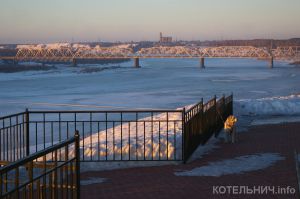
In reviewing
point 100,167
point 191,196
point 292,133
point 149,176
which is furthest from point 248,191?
point 292,133

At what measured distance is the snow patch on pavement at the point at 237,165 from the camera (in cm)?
727

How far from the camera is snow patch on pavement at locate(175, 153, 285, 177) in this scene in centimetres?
727

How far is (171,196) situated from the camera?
5.97 m

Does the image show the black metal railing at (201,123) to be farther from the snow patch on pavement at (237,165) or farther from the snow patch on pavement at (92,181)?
the snow patch on pavement at (92,181)

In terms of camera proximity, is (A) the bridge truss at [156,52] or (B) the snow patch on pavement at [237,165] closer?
(B) the snow patch on pavement at [237,165]

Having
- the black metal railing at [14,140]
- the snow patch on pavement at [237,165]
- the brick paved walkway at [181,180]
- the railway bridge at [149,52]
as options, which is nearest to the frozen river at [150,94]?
the snow patch on pavement at [237,165]

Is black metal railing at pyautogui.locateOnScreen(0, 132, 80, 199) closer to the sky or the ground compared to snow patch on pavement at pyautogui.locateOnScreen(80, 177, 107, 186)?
closer to the sky

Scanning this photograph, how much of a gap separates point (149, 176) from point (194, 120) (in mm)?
2265

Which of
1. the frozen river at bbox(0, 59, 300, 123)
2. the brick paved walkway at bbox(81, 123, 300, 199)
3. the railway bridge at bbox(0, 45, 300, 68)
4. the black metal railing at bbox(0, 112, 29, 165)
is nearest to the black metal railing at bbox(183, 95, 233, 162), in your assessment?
the brick paved walkway at bbox(81, 123, 300, 199)

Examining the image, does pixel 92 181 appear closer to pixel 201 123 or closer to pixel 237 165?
pixel 237 165

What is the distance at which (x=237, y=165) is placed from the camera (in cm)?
777

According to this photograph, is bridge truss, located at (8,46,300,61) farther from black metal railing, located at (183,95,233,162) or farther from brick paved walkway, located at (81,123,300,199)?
brick paved walkway, located at (81,123,300,199)

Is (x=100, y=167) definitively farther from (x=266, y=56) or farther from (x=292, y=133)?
(x=266, y=56)

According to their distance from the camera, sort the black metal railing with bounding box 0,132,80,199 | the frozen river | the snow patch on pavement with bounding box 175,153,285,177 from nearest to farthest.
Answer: the black metal railing with bounding box 0,132,80,199
the snow patch on pavement with bounding box 175,153,285,177
the frozen river
